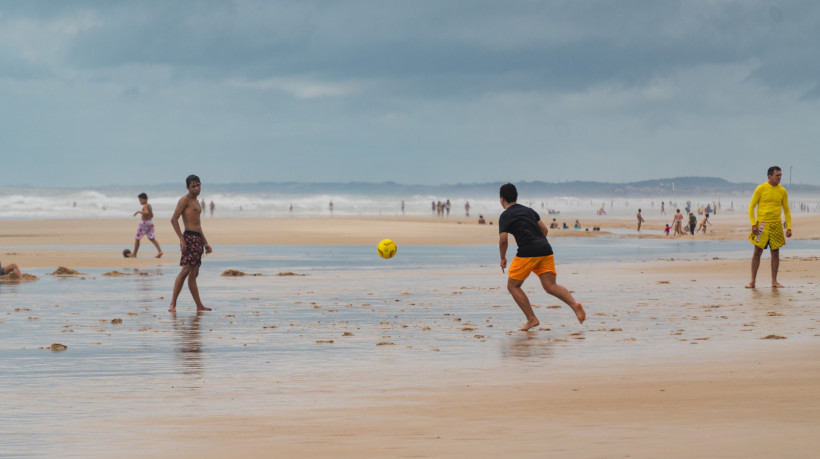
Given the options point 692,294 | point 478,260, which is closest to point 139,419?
point 692,294

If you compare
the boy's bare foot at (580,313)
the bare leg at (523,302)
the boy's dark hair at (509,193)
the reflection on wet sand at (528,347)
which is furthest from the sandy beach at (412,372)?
the boy's dark hair at (509,193)

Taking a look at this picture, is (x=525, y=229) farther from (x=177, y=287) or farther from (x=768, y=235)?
(x=768, y=235)

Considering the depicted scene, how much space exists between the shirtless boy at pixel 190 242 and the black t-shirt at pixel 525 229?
4.62 m

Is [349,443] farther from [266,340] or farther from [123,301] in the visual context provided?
[123,301]

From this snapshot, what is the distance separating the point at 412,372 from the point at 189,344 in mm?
3063

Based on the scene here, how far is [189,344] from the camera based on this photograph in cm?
1083

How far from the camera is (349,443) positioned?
603 centimetres

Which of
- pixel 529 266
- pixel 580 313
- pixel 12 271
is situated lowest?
pixel 580 313

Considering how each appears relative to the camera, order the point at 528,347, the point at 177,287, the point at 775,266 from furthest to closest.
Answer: the point at 775,266
the point at 177,287
the point at 528,347

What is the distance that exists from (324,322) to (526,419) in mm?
6446

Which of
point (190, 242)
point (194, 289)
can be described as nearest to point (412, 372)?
point (194, 289)

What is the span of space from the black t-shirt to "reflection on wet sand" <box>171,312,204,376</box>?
3633 mm

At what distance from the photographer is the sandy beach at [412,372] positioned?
6105mm

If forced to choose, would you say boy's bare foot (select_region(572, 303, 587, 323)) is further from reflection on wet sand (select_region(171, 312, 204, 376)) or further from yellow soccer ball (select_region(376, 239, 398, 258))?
yellow soccer ball (select_region(376, 239, 398, 258))
